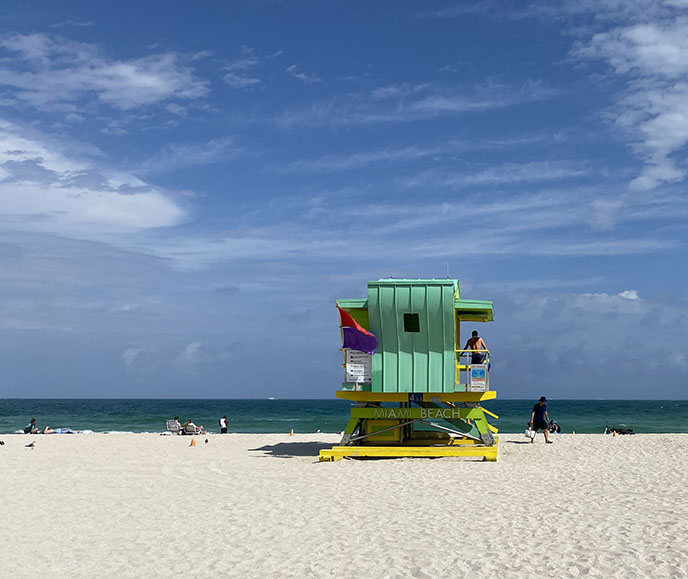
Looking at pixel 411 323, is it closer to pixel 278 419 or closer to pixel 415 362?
pixel 415 362

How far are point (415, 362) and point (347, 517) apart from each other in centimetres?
768

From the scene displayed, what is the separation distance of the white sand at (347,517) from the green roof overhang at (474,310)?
153 inches

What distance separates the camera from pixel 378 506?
1256 centimetres

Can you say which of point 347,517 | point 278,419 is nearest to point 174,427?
point 347,517

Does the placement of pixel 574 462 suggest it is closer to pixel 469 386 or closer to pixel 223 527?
pixel 469 386

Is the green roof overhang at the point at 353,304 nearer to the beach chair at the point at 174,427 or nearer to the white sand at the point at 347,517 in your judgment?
the white sand at the point at 347,517

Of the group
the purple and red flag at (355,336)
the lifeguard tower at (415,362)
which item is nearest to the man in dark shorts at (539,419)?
the lifeguard tower at (415,362)

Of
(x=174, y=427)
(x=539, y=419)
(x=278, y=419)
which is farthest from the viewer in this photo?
(x=278, y=419)

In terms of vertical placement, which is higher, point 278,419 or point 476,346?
point 476,346

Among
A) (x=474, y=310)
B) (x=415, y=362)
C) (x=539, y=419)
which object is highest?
(x=474, y=310)

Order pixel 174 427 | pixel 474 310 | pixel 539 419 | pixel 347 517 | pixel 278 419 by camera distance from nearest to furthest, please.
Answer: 1. pixel 347 517
2. pixel 474 310
3. pixel 539 419
4. pixel 174 427
5. pixel 278 419

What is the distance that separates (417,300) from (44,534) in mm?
10567

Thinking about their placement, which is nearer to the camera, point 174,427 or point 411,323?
point 411,323

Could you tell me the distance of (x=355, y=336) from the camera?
18859mm
